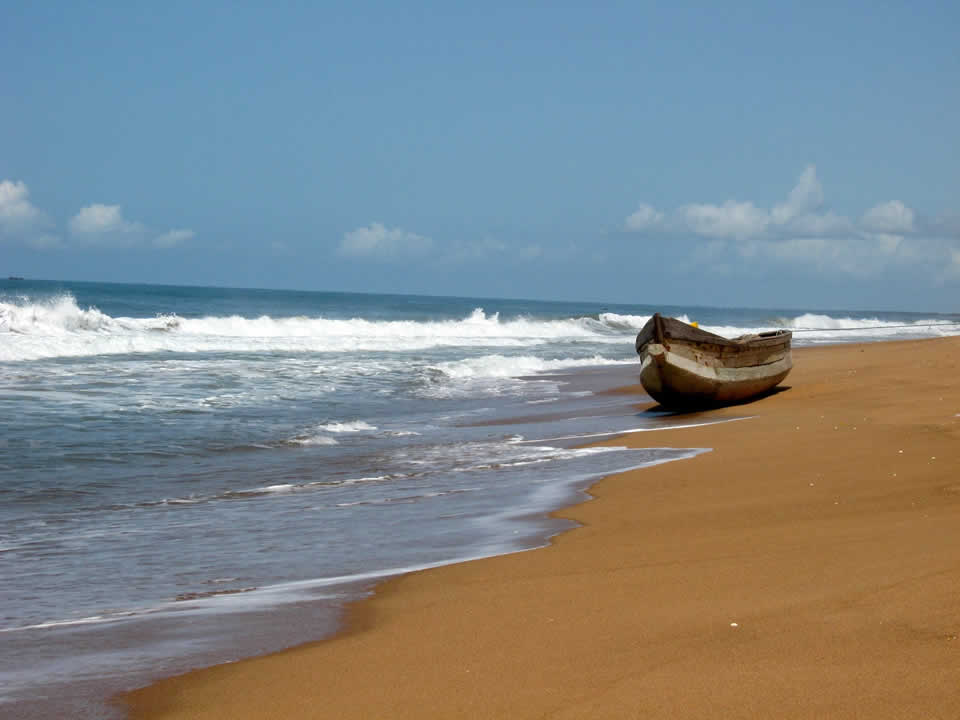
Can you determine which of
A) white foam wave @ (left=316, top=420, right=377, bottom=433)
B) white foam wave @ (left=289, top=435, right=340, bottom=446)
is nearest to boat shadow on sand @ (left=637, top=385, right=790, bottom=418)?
white foam wave @ (left=316, top=420, right=377, bottom=433)

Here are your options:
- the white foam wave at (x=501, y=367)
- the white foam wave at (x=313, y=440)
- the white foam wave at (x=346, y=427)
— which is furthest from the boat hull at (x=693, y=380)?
the white foam wave at (x=501, y=367)

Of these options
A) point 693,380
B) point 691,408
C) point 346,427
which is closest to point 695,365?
point 693,380

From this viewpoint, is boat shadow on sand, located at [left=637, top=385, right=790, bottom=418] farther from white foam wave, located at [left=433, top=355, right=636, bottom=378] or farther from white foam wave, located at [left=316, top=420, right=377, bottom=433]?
white foam wave, located at [left=433, top=355, right=636, bottom=378]

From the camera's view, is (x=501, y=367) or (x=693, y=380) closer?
(x=693, y=380)

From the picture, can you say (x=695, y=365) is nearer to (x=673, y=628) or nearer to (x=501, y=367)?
(x=501, y=367)

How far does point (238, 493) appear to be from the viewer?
29.1ft

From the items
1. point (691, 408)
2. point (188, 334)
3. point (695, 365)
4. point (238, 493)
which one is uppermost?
point (695, 365)

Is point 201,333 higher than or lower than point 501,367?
higher

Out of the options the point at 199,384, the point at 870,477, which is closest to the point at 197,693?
the point at 870,477

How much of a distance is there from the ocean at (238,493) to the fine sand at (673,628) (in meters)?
0.43

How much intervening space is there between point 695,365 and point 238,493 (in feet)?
24.9

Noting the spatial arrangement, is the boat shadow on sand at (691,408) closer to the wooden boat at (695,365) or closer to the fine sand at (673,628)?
the wooden boat at (695,365)

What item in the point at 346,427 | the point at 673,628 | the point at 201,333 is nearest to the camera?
the point at 673,628

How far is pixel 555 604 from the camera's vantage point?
13.7 feet
